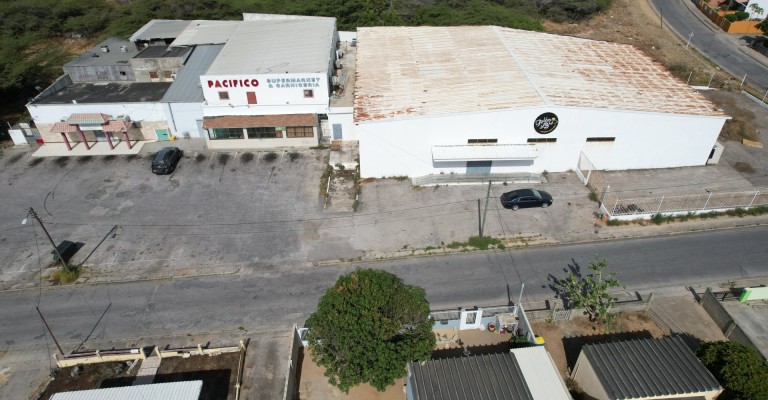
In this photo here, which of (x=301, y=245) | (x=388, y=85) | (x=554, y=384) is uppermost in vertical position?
(x=388, y=85)

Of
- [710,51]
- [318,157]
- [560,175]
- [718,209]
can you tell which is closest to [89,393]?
[318,157]

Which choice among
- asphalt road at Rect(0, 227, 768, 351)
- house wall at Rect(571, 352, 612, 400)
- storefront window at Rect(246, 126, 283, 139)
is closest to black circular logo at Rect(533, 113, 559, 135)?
asphalt road at Rect(0, 227, 768, 351)

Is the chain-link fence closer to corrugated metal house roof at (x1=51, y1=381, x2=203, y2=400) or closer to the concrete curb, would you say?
the concrete curb

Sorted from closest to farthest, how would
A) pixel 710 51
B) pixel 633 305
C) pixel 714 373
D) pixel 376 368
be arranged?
pixel 376 368 → pixel 714 373 → pixel 633 305 → pixel 710 51

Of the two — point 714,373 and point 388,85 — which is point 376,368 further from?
point 388,85

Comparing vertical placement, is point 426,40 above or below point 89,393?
above

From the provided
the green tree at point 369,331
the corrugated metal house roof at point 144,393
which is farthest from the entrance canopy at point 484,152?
the corrugated metal house roof at point 144,393
